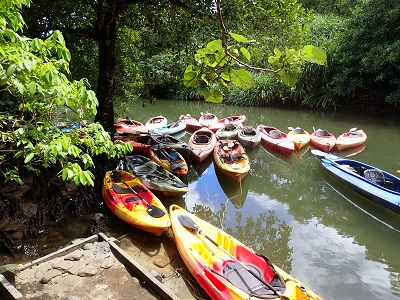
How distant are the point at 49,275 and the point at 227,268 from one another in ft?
6.81

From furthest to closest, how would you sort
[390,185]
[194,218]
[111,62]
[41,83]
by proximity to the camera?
[390,185]
[111,62]
[194,218]
[41,83]

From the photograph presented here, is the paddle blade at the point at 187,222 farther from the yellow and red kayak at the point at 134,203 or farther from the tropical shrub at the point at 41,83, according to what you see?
the tropical shrub at the point at 41,83

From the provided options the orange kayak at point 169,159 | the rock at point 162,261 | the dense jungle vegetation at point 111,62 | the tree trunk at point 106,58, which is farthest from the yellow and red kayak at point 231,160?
the rock at point 162,261

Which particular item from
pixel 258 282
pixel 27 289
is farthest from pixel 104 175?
pixel 258 282

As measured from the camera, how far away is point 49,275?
3602 mm

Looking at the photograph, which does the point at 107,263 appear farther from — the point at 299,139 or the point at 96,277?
the point at 299,139

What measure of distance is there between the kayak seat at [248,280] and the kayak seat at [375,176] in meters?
4.20

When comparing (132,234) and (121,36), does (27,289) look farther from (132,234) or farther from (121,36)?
(121,36)

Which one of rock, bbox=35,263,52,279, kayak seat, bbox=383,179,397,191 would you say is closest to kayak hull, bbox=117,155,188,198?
rock, bbox=35,263,52,279

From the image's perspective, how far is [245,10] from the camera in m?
4.96

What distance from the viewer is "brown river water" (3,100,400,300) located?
463 cm

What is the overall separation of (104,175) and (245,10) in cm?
403

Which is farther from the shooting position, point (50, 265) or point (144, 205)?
point (144, 205)

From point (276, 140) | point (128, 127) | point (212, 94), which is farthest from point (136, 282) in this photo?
point (128, 127)
